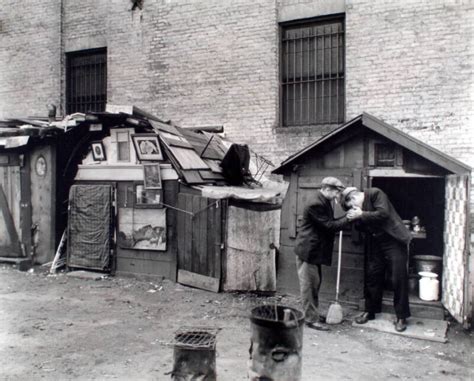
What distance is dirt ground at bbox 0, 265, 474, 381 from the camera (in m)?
5.25

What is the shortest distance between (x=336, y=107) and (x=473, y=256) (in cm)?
518

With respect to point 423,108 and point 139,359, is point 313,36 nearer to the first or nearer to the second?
point 423,108

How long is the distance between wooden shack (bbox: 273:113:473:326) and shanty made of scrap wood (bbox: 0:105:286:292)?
2.73 ft

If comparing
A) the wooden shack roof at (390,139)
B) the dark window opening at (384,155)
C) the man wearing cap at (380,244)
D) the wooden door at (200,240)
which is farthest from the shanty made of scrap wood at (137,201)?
the dark window opening at (384,155)

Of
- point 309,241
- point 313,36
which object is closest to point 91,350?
point 309,241

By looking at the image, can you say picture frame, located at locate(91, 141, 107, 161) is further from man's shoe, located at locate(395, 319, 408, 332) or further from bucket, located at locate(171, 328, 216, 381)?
man's shoe, located at locate(395, 319, 408, 332)

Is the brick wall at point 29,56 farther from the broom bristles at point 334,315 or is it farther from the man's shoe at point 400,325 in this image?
the man's shoe at point 400,325

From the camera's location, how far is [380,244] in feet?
22.5

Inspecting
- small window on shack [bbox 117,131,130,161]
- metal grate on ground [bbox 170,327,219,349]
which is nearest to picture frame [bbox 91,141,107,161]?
small window on shack [bbox 117,131,130,161]

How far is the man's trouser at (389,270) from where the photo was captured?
6641 mm

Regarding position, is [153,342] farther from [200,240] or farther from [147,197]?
[147,197]

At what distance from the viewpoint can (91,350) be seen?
5.87 m

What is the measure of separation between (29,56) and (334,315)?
1266 centimetres

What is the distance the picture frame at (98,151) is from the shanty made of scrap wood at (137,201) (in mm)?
32
